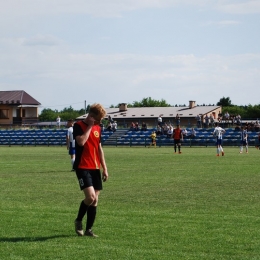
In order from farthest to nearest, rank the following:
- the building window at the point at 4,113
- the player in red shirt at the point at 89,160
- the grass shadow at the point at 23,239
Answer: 1. the building window at the point at 4,113
2. the player in red shirt at the point at 89,160
3. the grass shadow at the point at 23,239

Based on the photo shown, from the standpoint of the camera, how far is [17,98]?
9550 centimetres

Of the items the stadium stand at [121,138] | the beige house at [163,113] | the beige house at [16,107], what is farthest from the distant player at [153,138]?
the beige house at [16,107]

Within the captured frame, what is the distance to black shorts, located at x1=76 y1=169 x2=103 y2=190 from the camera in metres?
9.93

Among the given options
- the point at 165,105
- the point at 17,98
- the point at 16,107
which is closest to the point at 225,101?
the point at 165,105

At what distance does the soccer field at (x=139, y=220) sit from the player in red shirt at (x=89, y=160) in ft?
1.39

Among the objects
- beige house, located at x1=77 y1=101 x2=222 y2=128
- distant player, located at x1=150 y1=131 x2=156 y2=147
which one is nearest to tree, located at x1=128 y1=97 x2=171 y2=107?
beige house, located at x1=77 y1=101 x2=222 y2=128

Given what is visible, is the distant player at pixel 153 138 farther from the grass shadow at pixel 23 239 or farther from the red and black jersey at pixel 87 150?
the grass shadow at pixel 23 239

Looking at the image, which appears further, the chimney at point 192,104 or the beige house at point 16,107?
the chimney at point 192,104

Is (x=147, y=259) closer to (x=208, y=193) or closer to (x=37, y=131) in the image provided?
Result: (x=208, y=193)

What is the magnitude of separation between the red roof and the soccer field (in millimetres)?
75278

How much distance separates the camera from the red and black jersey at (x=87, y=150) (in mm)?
10031

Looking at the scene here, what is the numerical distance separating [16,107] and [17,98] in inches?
54.7

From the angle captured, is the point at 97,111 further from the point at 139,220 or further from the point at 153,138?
the point at 153,138

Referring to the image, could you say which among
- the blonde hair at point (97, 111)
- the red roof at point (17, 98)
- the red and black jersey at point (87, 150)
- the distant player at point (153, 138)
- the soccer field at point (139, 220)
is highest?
the red roof at point (17, 98)
